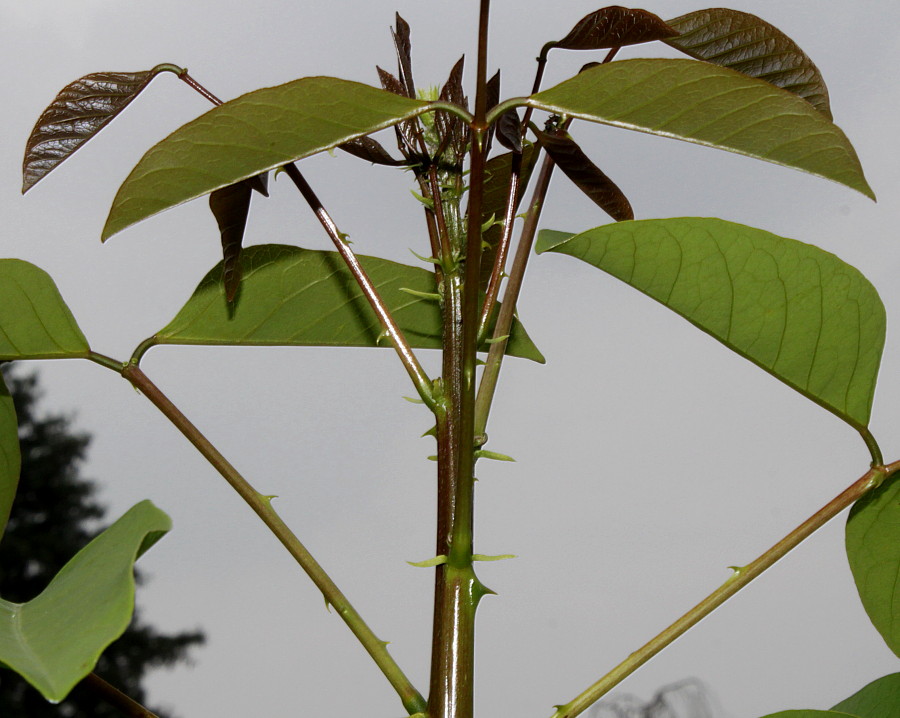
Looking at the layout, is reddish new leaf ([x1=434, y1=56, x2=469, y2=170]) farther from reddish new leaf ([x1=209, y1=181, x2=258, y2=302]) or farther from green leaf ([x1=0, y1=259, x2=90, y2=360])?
green leaf ([x1=0, y1=259, x2=90, y2=360])

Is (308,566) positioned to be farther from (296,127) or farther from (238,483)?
(296,127)

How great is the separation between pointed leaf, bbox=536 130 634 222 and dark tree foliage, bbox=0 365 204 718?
4942 mm

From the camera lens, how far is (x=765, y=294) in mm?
383

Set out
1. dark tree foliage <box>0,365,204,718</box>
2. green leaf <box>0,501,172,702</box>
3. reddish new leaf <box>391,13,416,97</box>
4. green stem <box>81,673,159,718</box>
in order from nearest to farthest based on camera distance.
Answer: green leaf <box>0,501,172,702</box>
green stem <box>81,673,159,718</box>
reddish new leaf <box>391,13,416,97</box>
dark tree foliage <box>0,365,204,718</box>

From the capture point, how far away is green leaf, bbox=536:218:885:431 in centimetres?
36

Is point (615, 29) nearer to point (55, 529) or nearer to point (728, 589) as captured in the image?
point (728, 589)

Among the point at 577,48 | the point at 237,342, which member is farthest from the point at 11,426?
the point at 577,48

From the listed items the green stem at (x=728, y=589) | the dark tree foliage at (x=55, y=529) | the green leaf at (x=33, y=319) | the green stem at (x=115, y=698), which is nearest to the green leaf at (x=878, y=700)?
the green stem at (x=728, y=589)

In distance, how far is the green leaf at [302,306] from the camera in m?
0.46

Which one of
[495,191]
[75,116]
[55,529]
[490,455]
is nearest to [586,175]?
[495,191]

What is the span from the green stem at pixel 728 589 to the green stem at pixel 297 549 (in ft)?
0.22

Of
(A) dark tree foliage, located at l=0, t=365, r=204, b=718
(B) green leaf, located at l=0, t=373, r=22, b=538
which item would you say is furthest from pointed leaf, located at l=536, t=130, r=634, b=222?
(A) dark tree foliage, located at l=0, t=365, r=204, b=718

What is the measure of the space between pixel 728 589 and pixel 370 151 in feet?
0.90

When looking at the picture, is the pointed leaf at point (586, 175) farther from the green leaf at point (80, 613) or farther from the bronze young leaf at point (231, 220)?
the green leaf at point (80, 613)
